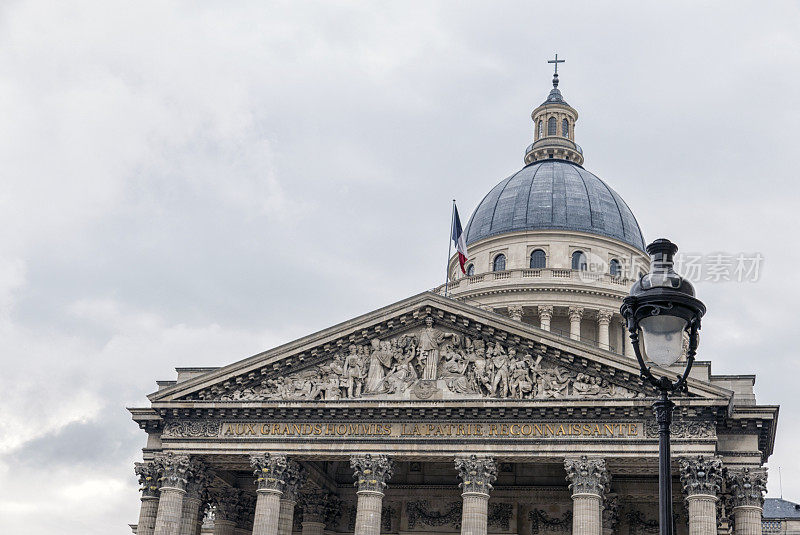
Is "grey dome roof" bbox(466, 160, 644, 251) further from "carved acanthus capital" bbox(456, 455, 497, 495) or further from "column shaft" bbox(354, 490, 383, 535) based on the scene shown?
"column shaft" bbox(354, 490, 383, 535)

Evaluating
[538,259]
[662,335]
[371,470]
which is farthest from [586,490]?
[538,259]

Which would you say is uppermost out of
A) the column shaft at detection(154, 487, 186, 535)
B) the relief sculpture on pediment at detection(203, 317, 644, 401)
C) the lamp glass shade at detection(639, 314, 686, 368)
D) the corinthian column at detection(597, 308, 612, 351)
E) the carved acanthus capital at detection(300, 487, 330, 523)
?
the corinthian column at detection(597, 308, 612, 351)

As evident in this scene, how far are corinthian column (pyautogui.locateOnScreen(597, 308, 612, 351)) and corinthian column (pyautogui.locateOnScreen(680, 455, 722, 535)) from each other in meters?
28.7

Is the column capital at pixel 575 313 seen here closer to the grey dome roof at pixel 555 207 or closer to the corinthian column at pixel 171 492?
the grey dome roof at pixel 555 207

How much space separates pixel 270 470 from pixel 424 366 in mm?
7715

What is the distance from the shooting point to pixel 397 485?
48.9m

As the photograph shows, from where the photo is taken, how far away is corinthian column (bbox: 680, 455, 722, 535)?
38.1 meters

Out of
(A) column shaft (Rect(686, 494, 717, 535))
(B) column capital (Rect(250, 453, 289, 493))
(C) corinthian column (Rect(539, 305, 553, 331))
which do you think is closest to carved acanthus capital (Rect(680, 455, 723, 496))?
(A) column shaft (Rect(686, 494, 717, 535))

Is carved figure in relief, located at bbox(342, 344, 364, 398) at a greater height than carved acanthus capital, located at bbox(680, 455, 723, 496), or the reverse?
carved figure in relief, located at bbox(342, 344, 364, 398)

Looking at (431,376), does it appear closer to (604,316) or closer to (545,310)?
(545,310)

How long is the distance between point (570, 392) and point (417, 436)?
6410 millimetres

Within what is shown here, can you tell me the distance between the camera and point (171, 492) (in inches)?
1693

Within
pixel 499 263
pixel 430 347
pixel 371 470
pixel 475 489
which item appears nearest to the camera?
pixel 475 489

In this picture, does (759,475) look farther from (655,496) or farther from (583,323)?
(583,323)
